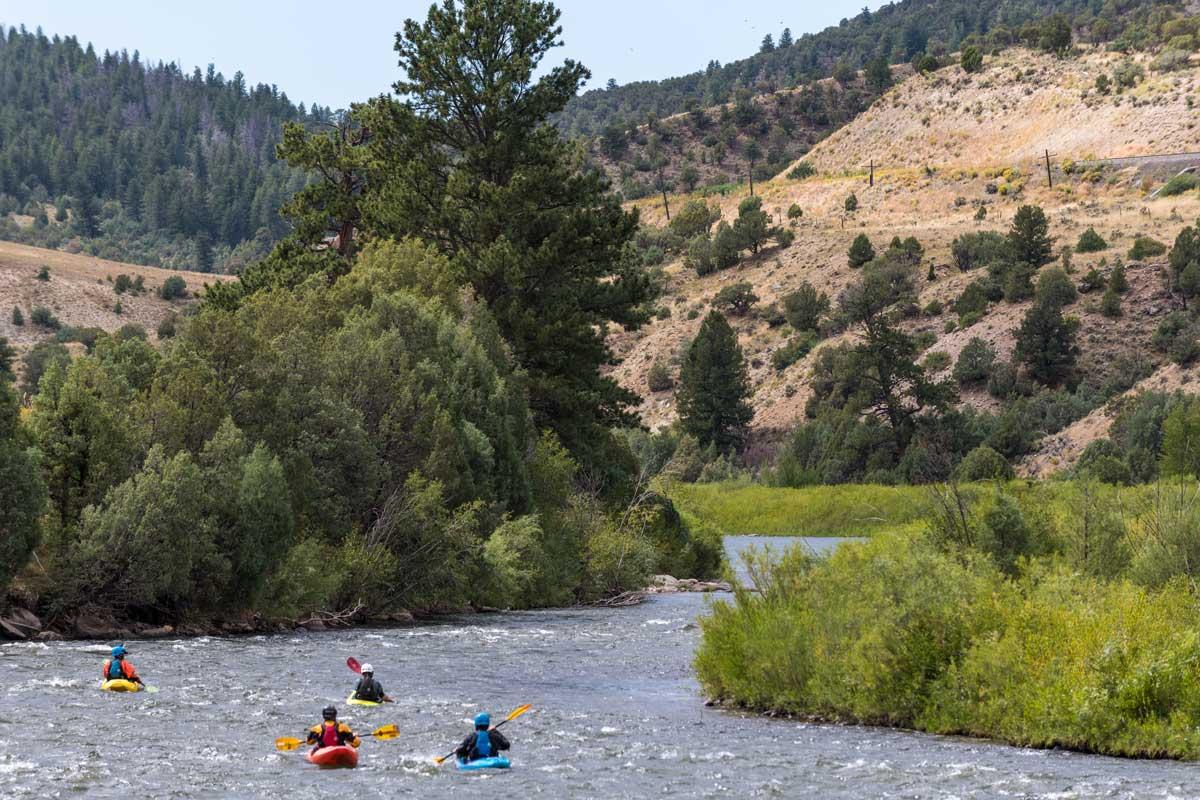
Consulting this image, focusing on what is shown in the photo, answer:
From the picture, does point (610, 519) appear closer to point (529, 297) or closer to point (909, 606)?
point (529, 297)

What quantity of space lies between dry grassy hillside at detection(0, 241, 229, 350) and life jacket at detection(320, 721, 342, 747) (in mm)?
109717

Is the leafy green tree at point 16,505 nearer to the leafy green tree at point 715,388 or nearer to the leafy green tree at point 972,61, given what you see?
the leafy green tree at point 715,388

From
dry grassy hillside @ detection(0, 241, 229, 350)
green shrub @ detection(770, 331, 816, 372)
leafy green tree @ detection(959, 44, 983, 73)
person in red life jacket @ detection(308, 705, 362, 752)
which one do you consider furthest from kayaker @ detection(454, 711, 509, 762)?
leafy green tree @ detection(959, 44, 983, 73)

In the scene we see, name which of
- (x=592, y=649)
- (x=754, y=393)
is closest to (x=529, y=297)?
(x=592, y=649)

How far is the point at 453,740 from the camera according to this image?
24312 mm

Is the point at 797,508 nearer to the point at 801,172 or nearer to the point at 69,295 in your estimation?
the point at 69,295

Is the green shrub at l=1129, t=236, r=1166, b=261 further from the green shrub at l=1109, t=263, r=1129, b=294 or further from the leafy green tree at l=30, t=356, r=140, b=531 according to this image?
the leafy green tree at l=30, t=356, r=140, b=531

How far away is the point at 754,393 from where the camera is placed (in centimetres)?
12038

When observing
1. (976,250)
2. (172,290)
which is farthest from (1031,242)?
(172,290)

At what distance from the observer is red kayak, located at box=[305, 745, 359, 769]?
21.7m

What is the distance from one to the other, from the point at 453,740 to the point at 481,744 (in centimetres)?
268

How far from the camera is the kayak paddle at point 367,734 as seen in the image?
74.4 ft

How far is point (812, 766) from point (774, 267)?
413 feet

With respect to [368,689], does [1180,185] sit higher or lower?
higher
